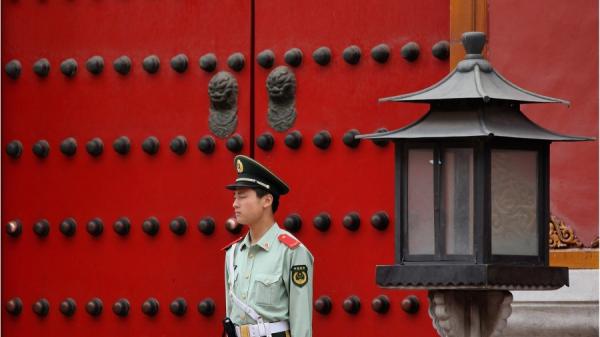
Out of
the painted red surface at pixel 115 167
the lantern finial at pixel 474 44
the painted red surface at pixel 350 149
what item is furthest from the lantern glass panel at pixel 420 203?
the painted red surface at pixel 115 167

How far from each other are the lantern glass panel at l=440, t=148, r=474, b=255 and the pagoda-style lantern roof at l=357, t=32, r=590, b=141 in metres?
0.08

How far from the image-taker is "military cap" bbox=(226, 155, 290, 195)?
6754 mm

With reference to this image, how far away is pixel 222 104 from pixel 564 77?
142 centimetres

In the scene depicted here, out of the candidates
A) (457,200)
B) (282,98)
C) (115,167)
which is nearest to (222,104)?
(282,98)

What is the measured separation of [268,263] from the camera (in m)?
6.74

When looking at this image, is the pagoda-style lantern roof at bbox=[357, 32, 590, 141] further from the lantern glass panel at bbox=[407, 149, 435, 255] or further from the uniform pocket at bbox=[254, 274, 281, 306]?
the uniform pocket at bbox=[254, 274, 281, 306]

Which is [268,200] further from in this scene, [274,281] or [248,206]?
[274,281]

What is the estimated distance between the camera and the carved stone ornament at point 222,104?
24.7ft

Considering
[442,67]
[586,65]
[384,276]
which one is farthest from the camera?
[442,67]

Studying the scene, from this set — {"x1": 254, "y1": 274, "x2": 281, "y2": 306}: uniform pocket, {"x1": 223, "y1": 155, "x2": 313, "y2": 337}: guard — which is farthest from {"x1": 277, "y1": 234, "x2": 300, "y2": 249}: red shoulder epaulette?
{"x1": 254, "y1": 274, "x2": 281, "y2": 306}: uniform pocket

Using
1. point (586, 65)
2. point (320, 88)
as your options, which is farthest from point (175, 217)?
point (586, 65)

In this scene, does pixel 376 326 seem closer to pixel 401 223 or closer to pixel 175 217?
pixel 175 217

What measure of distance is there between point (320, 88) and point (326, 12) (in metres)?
0.28

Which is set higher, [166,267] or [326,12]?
[326,12]
